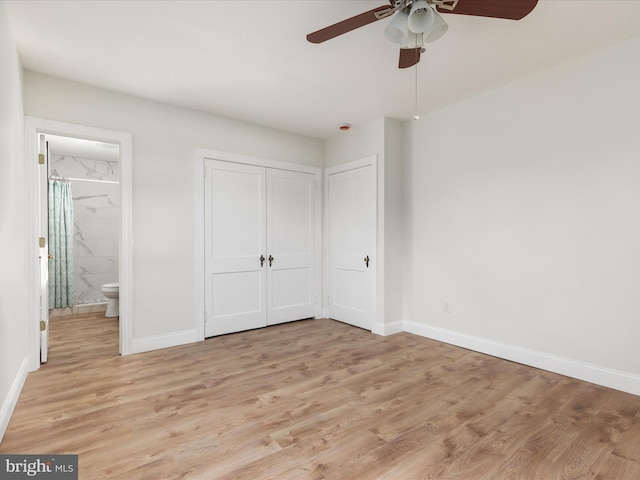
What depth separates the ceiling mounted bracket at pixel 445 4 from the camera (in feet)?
5.63

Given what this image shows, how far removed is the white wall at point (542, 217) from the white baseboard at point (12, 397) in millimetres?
3684

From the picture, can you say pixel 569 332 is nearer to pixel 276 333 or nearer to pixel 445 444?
pixel 445 444

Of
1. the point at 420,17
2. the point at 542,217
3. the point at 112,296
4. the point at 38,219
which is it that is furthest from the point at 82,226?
the point at 542,217

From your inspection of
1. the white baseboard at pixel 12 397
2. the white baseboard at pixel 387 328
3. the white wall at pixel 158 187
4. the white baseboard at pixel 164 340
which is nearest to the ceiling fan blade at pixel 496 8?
the white wall at pixel 158 187

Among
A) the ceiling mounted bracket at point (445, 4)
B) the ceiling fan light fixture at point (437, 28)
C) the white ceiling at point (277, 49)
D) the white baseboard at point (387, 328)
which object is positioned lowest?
the white baseboard at point (387, 328)

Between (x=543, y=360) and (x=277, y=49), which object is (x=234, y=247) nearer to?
(x=277, y=49)

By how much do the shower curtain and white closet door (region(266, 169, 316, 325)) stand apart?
343 cm

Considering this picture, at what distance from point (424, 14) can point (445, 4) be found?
4.3 inches

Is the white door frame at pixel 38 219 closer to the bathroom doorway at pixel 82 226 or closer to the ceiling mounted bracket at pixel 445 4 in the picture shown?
the bathroom doorway at pixel 82 226

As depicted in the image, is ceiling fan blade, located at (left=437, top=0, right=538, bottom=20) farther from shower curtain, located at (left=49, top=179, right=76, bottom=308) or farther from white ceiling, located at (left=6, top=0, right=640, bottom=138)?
shower curtain, located at (left=49, top=179, right=76, bottom=308)

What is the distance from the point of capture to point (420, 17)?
1.81 m

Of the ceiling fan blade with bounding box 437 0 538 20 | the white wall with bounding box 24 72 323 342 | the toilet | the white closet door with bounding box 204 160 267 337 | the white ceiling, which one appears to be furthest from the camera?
the toilet

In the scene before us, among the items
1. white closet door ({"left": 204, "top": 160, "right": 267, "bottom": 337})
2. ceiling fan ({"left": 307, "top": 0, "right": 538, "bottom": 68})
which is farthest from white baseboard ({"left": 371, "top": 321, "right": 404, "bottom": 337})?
ceiling fan ({"left": 307, "top": 0, "right": 538, "bottom": 68})

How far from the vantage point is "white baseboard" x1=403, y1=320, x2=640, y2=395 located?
2.55 m
